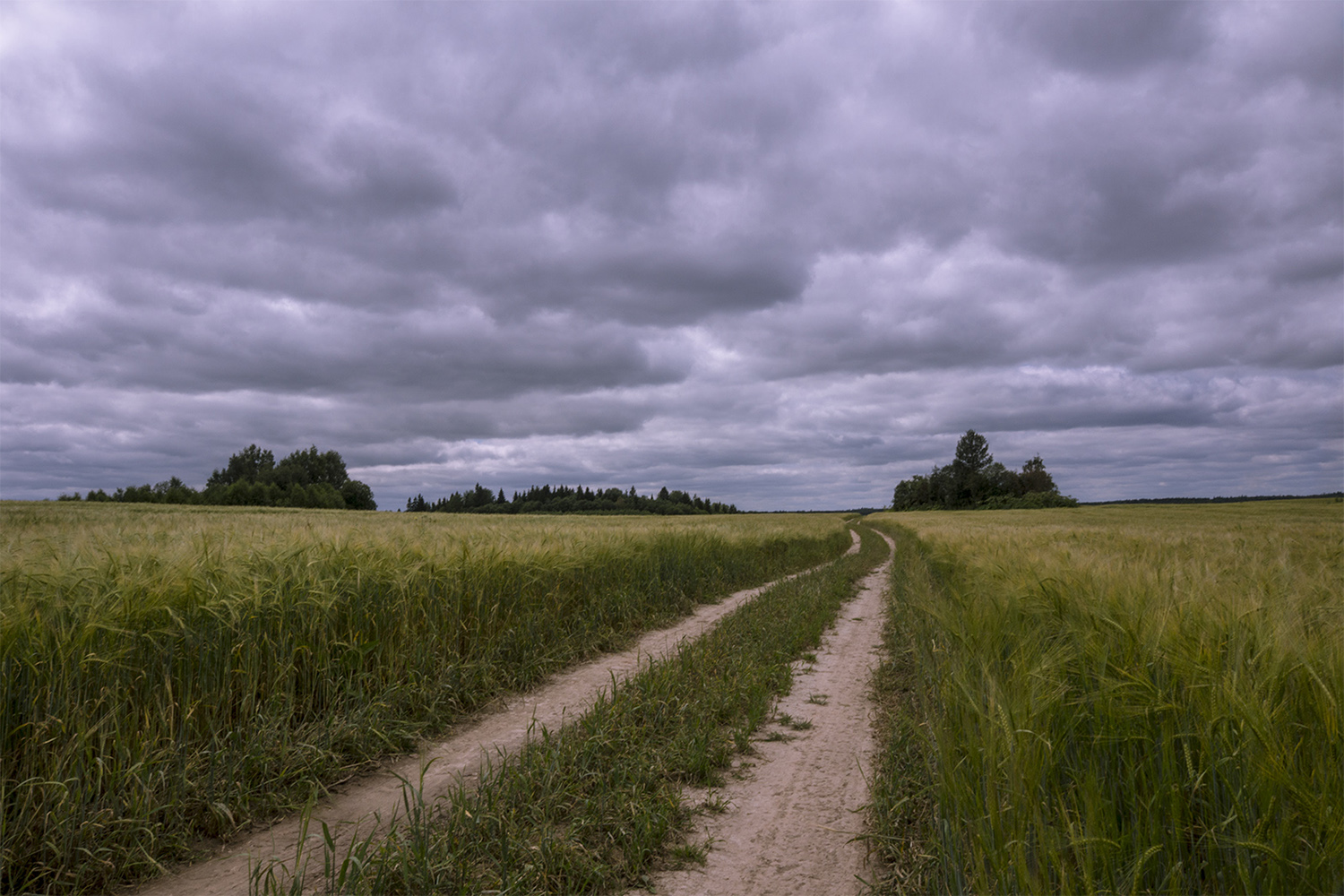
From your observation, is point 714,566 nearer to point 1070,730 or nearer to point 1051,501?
point 1070,730

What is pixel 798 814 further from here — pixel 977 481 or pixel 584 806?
pixel 977 481

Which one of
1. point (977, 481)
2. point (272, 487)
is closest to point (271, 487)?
point (272, 487)

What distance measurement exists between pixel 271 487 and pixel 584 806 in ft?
276

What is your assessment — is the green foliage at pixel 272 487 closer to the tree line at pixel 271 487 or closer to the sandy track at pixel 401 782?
the tree line at pixel 271 487

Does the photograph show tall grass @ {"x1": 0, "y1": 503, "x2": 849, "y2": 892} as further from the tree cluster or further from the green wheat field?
the tree cluster

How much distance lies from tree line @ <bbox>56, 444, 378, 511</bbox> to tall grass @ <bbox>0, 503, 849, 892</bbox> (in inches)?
2465

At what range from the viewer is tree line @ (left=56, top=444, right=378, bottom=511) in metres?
60.7

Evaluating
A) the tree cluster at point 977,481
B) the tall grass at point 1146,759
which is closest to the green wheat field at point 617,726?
the tall grass at point 1146,759

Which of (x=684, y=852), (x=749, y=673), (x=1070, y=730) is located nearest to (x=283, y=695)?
(x=684, y=852)

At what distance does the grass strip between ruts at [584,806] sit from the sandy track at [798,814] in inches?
7.1

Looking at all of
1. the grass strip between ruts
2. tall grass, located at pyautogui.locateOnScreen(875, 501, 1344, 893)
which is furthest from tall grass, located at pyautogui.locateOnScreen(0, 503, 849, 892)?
tall grass, located at pyautogui.locateOnScreen(875, 501, 1344, 893)

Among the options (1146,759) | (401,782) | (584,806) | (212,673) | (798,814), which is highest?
(1146,759)

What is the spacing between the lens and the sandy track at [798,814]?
2.88 m

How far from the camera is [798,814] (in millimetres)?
3518
